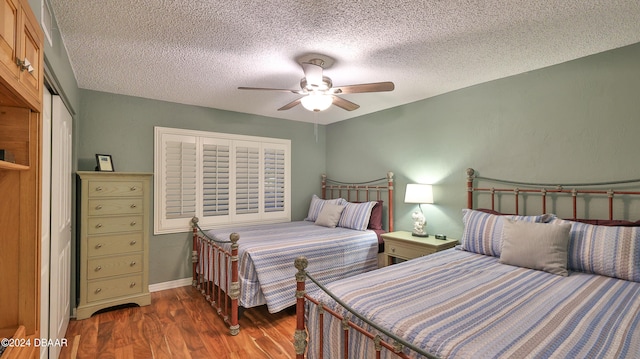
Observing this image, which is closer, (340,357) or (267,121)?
(340,357)

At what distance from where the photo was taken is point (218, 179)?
4078 millimetres

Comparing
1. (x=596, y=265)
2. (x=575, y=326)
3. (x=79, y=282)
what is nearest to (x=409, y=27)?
(x=575, y=326)

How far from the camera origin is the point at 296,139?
4.88 m

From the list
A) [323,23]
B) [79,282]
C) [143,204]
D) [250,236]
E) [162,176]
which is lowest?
[79,282]

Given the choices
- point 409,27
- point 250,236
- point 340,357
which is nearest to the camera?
point 340,357

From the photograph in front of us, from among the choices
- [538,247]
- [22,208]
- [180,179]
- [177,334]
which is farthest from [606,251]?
[180,179]

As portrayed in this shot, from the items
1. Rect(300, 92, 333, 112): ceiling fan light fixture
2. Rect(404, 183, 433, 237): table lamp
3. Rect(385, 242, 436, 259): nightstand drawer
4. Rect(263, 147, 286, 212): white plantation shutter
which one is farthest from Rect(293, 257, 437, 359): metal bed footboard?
Rect(263, 147, 286, 212): white plantation shutter

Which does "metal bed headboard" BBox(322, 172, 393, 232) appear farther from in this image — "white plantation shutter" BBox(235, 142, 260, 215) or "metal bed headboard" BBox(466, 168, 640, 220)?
"white plantation shutter" BBox(235, 142, 260, 215)

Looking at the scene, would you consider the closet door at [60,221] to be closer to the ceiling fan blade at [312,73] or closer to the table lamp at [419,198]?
the ceiling fan blade at [312,73]

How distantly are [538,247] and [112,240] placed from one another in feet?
12.5

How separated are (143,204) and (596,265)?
398cm

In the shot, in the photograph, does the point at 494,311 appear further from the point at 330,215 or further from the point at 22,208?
the point at 330,215

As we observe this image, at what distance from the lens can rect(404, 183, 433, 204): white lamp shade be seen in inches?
133

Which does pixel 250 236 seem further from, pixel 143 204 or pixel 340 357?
pixel 340 357
